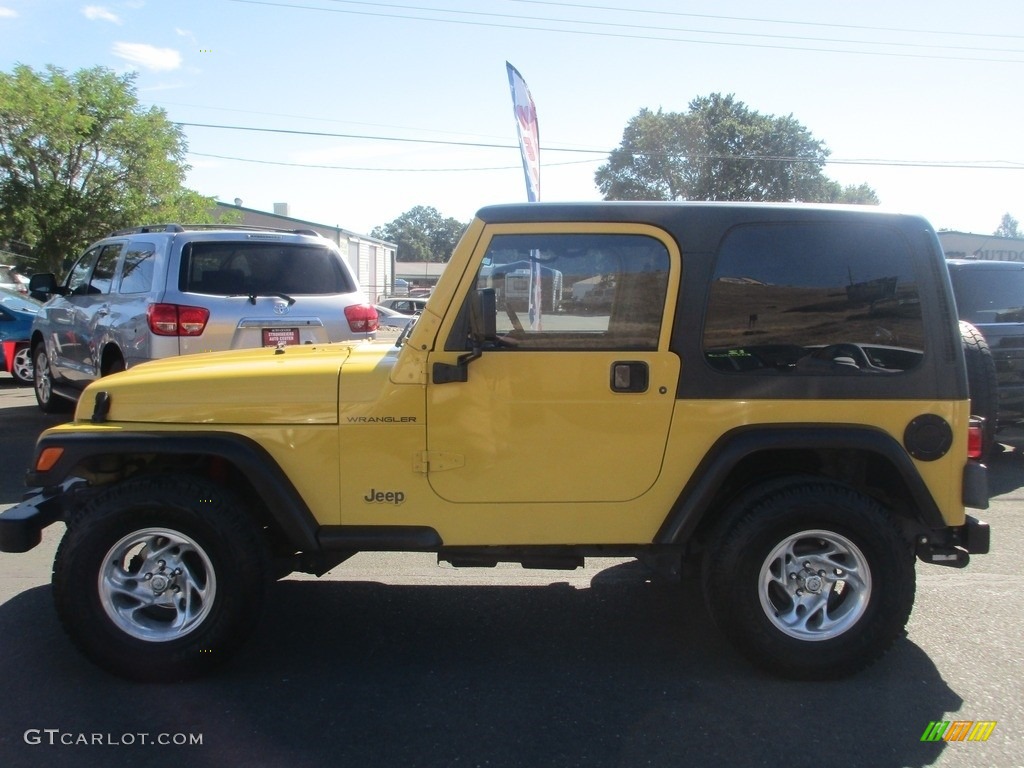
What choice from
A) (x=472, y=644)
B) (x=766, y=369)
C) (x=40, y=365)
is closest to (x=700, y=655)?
(x=472, y=644)

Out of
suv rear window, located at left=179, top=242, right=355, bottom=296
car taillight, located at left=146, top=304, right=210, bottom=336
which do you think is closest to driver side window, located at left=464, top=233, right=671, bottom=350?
car taillight, located at left=146, top=304, right=210, bottom=336

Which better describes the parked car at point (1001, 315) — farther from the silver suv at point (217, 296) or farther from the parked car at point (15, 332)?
the parked car at point (15, 332)

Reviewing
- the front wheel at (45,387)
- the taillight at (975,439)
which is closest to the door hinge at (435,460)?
the taillight at (975,439)

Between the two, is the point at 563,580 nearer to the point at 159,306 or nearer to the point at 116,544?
the point at 116,544

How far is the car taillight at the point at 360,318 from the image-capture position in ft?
24.3

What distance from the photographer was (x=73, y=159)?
19156 millimetres

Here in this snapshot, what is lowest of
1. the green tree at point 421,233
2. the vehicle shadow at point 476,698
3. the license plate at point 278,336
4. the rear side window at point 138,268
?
the vehicle shadow at point 476,698

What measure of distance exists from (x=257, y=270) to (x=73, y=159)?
14.6m

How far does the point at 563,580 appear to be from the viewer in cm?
504

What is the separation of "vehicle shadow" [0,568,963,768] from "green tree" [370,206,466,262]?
95.6 m

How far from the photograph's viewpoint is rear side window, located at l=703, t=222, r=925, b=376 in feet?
12.0

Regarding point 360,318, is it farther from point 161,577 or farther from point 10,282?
point 10,282

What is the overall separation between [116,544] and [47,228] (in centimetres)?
1806

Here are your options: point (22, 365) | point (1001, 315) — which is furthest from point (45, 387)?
point (1001, 315)
